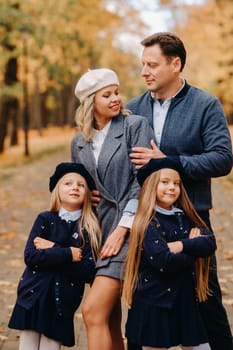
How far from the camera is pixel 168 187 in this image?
4.24 m

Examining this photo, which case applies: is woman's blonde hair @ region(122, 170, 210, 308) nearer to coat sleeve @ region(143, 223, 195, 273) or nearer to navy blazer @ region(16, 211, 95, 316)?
coat sleeve @ region(143, 223, 195, 273)

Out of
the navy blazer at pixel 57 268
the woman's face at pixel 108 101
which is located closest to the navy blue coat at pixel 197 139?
the woman's face at pixel 108 101

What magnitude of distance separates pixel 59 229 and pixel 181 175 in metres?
0.78

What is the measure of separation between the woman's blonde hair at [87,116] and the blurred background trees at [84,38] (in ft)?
62.0

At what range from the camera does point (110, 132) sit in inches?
173

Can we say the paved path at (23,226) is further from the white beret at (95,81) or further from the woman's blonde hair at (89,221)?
the white beret at (95,81)

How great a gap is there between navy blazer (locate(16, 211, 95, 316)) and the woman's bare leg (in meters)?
0.15

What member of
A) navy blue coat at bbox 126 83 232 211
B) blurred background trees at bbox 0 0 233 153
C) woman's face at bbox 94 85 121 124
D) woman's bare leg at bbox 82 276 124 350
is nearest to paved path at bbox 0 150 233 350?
woman's bare leg at bbox 82 276 124 350

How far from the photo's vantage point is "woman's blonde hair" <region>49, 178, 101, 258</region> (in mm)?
4328

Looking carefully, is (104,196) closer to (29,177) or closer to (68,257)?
(68,257)

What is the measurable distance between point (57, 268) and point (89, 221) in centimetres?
33

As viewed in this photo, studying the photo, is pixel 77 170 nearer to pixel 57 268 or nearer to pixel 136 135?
pixel 136 135

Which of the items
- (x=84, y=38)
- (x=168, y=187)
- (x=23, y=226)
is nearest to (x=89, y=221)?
(x=168, y=187)

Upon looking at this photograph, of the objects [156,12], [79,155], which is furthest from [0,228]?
[156,12]
